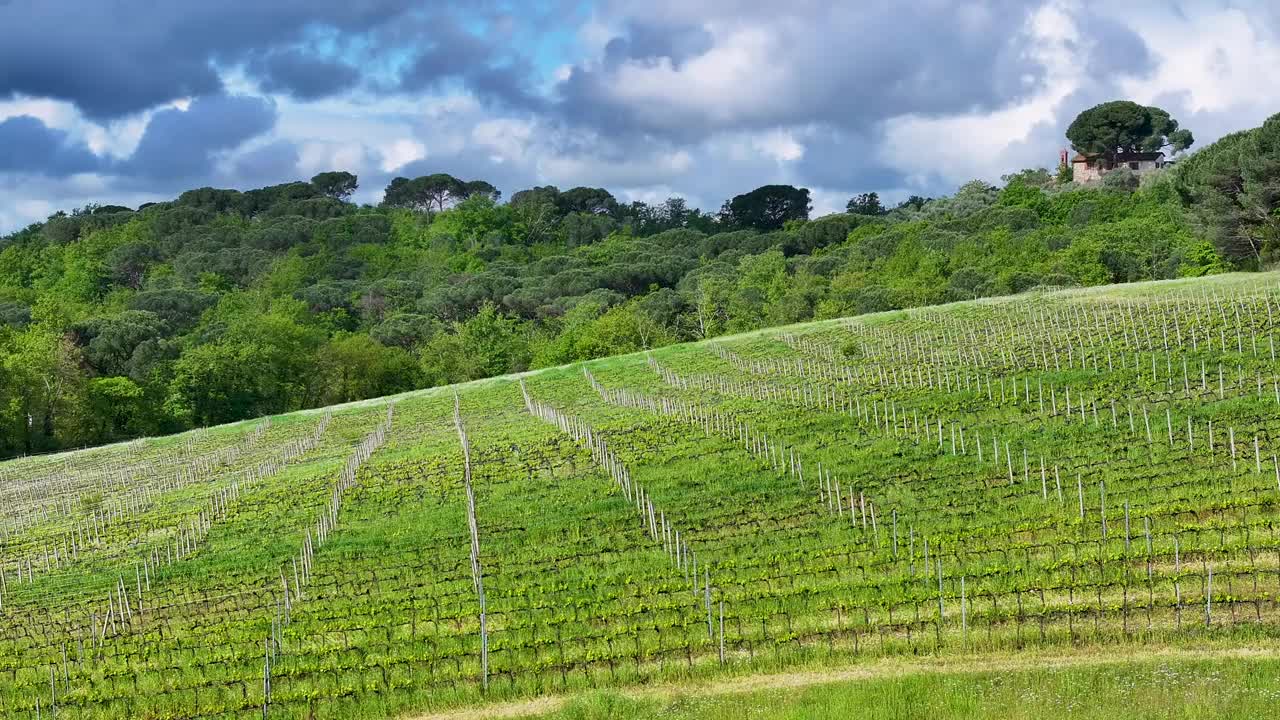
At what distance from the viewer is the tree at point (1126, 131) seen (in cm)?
16325

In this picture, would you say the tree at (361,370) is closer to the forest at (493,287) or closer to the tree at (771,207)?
the forest at (493,287)

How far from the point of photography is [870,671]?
22.8 meters

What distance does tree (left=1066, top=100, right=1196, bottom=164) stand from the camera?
536 ft

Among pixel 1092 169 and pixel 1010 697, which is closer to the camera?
pixel 1010 697

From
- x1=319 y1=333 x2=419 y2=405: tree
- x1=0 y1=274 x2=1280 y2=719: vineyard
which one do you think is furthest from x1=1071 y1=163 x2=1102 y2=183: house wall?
x1=0 y1=274 x2=1280 y2=719: vineyard

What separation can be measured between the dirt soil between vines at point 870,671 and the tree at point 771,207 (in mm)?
168375

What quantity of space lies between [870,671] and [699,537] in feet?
33.6

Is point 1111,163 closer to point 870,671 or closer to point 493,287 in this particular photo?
point 493,287

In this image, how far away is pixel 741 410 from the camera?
5125 centimetres

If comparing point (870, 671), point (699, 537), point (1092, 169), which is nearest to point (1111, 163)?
point (1092, 169)

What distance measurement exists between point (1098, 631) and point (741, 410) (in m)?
28.7

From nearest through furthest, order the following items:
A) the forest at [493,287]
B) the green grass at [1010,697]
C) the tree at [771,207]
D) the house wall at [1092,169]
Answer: the green grass at [1010,697]
the forest at [493,287]
the house wall at [1092,169]
the tree at [771,207]

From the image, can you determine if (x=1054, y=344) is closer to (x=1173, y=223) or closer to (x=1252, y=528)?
(x=1252, y=528)

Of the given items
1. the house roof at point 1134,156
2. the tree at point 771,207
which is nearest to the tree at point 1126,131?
the house roof at point 1134,156
